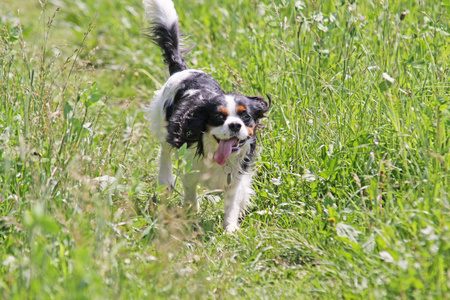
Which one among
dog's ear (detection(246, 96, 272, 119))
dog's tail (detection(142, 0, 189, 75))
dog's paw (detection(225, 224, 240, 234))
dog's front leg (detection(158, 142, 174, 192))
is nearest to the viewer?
dog's paw (detection(225, 224, 240, 234))

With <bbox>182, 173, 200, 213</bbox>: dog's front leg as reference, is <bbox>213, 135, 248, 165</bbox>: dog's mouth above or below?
above

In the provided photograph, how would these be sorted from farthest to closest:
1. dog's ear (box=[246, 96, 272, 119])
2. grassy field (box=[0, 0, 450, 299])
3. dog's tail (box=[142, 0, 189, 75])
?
dog's tail (box=[142, 0, 189, 75]), dog's ear (box=[246, 96, 272, 119]), grassy field (box=[0, 0, 450, 299])

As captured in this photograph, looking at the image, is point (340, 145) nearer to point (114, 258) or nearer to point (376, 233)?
point (376, 233)

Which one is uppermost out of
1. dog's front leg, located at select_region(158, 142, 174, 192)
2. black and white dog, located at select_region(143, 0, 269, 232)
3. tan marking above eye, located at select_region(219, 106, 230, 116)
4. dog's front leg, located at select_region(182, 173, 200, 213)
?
tan marking above eye, located at select_region(219, 106, 230, 116)

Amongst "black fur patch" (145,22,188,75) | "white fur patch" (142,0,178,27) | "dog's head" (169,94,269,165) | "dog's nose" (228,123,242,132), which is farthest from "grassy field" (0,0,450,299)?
"white fur patch" (142,0,178,27)

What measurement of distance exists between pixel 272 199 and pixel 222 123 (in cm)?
54

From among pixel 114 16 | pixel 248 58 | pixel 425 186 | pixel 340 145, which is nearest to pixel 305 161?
pixel 340 145

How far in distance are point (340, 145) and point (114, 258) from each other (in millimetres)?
1514

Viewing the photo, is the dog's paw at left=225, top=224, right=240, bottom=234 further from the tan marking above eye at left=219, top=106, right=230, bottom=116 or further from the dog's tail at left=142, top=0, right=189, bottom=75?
the dog's tail at left=142, top=0, right=189, bottom=75

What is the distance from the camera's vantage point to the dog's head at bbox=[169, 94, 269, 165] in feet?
10.8

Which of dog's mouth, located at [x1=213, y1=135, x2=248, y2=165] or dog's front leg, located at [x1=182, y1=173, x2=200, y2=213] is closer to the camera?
dog's mouth, located at [x1=213, y1=135, x2=248, y2=165]

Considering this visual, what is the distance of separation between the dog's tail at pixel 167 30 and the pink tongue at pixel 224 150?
4.08 ft

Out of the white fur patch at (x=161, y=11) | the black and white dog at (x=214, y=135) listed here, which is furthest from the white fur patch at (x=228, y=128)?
the white fur patch at (x=161, y=11)

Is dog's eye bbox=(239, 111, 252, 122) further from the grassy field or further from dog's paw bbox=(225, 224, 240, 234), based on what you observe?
dog's paw bbox=(225, 224, 240, 234)
